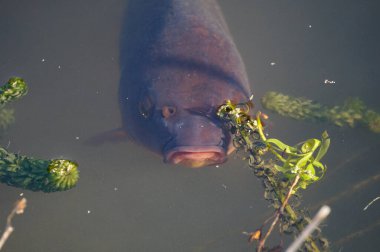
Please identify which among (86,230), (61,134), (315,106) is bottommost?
(86,230)

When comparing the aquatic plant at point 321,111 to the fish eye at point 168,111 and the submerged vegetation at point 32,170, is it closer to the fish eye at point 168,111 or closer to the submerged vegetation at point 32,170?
the fish eye at point 168,111

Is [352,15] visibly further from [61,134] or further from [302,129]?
[61,134]

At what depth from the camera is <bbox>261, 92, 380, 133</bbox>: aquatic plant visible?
447 cm

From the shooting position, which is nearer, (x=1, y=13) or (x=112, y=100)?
(x=112, y=100)

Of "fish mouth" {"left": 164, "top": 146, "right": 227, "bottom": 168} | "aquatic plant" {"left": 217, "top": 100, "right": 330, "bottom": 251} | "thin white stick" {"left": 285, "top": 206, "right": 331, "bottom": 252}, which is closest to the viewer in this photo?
"thin white stick" {"left": 285, "top": 206, "right": 331, "bottom": 252}

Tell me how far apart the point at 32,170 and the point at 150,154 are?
2.08 meters

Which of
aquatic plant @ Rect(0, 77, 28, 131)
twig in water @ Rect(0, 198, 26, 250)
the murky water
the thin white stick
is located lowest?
the murky water

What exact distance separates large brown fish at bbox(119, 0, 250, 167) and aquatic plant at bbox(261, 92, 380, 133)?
69 centimetres

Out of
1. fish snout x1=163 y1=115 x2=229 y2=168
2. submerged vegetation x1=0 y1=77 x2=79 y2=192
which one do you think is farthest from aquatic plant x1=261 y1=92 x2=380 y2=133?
submerged vegetation x1=0 y1=77 x2=79 y2=192

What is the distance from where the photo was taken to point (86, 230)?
447 centimetres

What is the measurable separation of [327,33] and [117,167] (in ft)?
13.3

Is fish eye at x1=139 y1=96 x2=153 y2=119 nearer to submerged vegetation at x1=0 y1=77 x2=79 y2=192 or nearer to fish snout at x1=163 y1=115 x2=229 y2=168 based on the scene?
fish snout at x1=163 y1=115 x2=229 y2=168

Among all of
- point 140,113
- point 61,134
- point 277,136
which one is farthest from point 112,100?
point 277,136

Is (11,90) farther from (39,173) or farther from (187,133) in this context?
(187,133)
